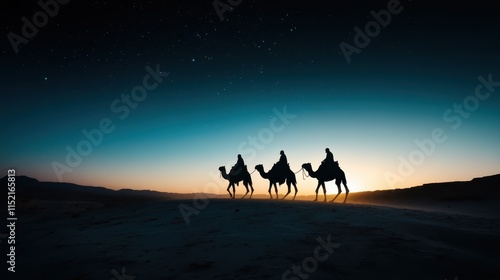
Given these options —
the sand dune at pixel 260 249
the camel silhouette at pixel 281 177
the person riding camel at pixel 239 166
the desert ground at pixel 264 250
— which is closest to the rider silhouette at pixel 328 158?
the camel silhouette at pixel 281 177

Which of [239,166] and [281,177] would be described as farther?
[239,166]

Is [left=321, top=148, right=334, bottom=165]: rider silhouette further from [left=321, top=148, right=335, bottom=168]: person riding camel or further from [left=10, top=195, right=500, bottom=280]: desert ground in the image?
[left=10, top=195, right=500, bottom=280]: desert ground

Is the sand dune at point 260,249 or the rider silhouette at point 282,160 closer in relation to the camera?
the sand dune at point 260,249

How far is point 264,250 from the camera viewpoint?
18.6 feet

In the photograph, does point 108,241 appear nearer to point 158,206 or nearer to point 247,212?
point 247,212

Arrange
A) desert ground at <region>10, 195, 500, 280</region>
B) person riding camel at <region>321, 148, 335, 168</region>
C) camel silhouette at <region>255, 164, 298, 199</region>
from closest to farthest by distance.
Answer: desert ground at <region>10, 195, 500, 280</region>, person riding camel at <region>321, 148, 335, 168</region>, camel silhouette at <region>255, 164, 298, 199</region>

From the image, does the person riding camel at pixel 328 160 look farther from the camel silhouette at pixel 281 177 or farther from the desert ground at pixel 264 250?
the desert ground at pixel 264 250

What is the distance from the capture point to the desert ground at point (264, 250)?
4.77 m

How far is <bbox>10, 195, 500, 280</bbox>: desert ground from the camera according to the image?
4.77m

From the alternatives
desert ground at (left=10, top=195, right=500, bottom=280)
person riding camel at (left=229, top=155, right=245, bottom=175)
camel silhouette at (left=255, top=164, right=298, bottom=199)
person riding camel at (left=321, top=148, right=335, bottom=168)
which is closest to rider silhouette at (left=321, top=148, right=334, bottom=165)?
person riding camel at (left=321, top=148, right=335, bottom=168)

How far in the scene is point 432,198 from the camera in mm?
25953

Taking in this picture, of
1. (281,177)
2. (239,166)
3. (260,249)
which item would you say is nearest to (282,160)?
(281,177)

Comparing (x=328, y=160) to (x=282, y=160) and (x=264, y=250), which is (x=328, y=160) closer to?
(x=282, y=160)

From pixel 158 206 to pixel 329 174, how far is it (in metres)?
8.66
